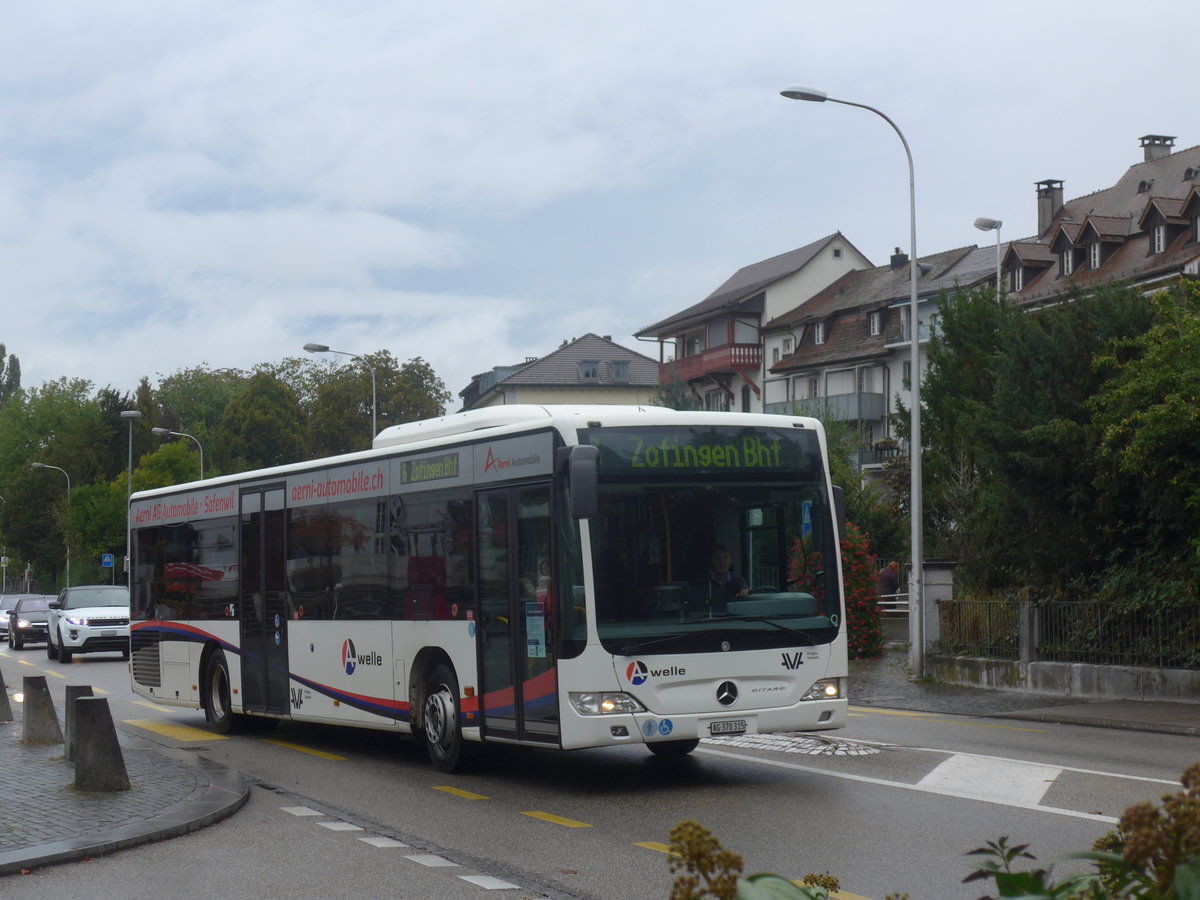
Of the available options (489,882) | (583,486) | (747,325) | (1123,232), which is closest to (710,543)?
(583,486)

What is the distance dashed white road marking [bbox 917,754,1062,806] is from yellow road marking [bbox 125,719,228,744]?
8.74m

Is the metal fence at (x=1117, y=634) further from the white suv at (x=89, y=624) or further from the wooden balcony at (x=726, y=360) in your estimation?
the wooden balcony at (x=726, y=360)

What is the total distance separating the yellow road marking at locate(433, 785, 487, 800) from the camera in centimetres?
1159

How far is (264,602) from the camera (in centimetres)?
1672

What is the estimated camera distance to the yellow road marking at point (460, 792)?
38.0 ft

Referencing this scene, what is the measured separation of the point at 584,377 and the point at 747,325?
27178 millimetres

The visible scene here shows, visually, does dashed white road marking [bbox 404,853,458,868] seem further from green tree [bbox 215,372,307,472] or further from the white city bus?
green tree [bbox 215,372,307,472]

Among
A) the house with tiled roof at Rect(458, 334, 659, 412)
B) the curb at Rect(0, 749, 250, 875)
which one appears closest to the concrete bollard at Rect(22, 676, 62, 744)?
the curb at Rect(0, 749, 250, 875)

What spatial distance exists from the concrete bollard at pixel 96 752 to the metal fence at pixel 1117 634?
1333cm

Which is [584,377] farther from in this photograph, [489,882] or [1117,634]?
[489,882]

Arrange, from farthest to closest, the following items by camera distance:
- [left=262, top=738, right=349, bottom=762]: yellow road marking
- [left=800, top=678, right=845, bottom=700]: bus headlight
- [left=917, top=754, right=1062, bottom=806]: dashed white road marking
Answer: [left=262, top=738, right=349, bottom=762]: yellow road marking < [left=800, top=678, right=845, bottom=700]: bus headlight < [left=917, top=754, right=1062, bottom=806]: dashed white road marking

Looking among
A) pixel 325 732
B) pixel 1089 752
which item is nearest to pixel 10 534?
pixel 325 732

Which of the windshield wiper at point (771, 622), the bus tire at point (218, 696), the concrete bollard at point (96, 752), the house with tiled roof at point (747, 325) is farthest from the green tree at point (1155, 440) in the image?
the house with tiled roof at point (747, 325)

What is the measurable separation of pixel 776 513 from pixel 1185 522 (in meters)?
10.1
